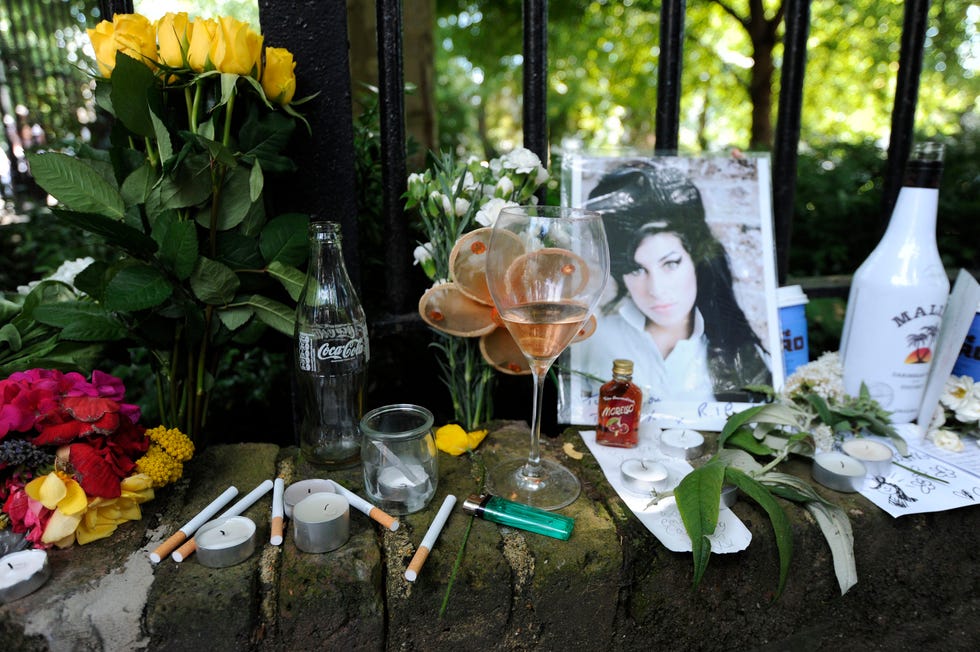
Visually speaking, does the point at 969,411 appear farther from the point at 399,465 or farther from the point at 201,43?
the point at 201,43

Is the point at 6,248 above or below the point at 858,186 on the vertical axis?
below

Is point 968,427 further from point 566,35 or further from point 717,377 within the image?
point 566,35

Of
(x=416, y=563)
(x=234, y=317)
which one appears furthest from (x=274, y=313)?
(x=416, y=563)

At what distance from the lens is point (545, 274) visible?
0.95m

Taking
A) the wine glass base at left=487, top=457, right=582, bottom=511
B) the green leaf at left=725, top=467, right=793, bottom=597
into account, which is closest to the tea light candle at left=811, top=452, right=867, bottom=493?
the green leaf at left=725, top=467, right=793, bottom=597

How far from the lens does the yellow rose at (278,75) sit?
1.02 m

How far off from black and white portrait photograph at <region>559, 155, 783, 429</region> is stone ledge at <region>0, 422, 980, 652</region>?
0.99 feet

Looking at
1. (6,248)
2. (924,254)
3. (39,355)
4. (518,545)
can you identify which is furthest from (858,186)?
(6,248)

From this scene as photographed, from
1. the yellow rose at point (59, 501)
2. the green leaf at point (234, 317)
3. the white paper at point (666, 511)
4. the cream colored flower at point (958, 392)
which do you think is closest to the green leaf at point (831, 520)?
the white paper at point (666, 511)

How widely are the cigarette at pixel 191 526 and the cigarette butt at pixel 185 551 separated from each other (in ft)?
0.04

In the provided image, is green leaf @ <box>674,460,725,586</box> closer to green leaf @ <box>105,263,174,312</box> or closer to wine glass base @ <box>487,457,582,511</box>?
wine glass base @ <box>487,457,582,511</box>

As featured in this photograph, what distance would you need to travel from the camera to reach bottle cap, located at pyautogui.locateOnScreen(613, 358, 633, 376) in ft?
3.73

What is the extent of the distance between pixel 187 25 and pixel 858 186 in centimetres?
383

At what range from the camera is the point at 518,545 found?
89cm
